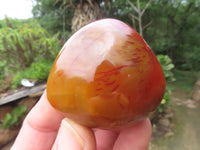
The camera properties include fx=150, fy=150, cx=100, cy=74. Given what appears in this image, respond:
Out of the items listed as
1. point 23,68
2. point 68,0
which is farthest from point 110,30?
point 68,0

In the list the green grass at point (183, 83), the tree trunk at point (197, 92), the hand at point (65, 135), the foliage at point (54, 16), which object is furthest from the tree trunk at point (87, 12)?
the green grass at point (183, 83)

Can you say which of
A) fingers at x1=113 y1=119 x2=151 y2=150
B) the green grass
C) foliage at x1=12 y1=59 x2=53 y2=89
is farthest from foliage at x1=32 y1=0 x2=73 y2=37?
the green grass

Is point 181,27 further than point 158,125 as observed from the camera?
Yes

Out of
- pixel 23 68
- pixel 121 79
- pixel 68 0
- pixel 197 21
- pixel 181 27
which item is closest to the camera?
pixel 121 79

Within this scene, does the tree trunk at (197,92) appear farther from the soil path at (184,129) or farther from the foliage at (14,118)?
the foliage at (14,118)

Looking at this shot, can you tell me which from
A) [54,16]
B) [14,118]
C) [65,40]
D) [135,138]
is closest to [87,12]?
[65,40]

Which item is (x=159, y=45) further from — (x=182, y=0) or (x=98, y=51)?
(x=98, y=51)
